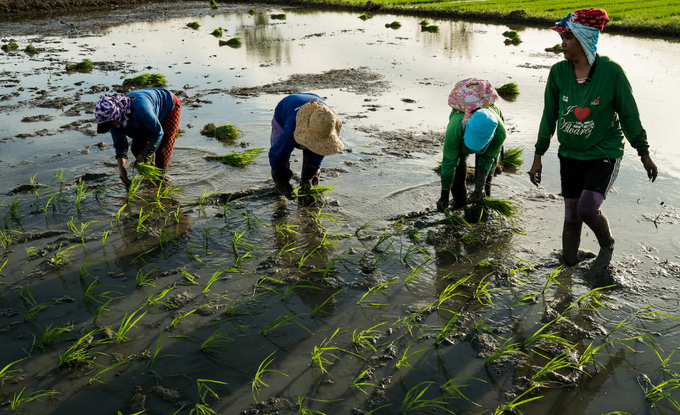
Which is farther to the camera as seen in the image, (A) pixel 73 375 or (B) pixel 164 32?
(B) pixel 164 32

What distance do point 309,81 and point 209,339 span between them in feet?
23.0

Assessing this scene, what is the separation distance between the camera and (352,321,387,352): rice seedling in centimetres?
284

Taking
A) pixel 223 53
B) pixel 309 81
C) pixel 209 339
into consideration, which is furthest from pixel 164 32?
pixel 209 339

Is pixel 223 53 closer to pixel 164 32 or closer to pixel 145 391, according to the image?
pixel 164 32

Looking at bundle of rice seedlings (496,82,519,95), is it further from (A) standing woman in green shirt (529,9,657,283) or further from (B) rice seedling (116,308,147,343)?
(B) rice seedling (116,308,147,343)

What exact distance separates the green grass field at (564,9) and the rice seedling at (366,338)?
13.6 m

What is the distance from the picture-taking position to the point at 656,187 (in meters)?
4.81

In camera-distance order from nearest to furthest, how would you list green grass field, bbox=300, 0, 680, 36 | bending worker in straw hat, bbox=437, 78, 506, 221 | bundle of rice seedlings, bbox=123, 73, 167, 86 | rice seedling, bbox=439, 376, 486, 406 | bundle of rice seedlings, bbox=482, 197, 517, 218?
1. rice seedling, bbox=439, 376, 486, 406
2. bending worker in straw hat, bbox=437, 78, 506, 221
3. bundle of rice seedlings, bbox=482, 197, 517, 218
4. bundle of rice seedlings, bbox=123, 73, 167, 86
5. green grass field, bbox=300, 0, 680, 36

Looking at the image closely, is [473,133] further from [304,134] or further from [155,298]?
[155,298]

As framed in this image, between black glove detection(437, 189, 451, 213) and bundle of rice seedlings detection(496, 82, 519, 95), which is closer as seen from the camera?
black glove detection(437, 189, 451, 213)

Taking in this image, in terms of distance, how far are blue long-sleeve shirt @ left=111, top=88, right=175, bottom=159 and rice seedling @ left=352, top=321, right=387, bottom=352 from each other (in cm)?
264

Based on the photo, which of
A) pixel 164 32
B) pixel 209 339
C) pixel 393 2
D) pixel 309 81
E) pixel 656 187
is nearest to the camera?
pixel 209 339

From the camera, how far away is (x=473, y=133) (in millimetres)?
3629

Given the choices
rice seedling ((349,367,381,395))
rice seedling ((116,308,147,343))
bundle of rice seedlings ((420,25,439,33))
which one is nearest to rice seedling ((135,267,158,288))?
rice seedling ((116,308,147,343))
